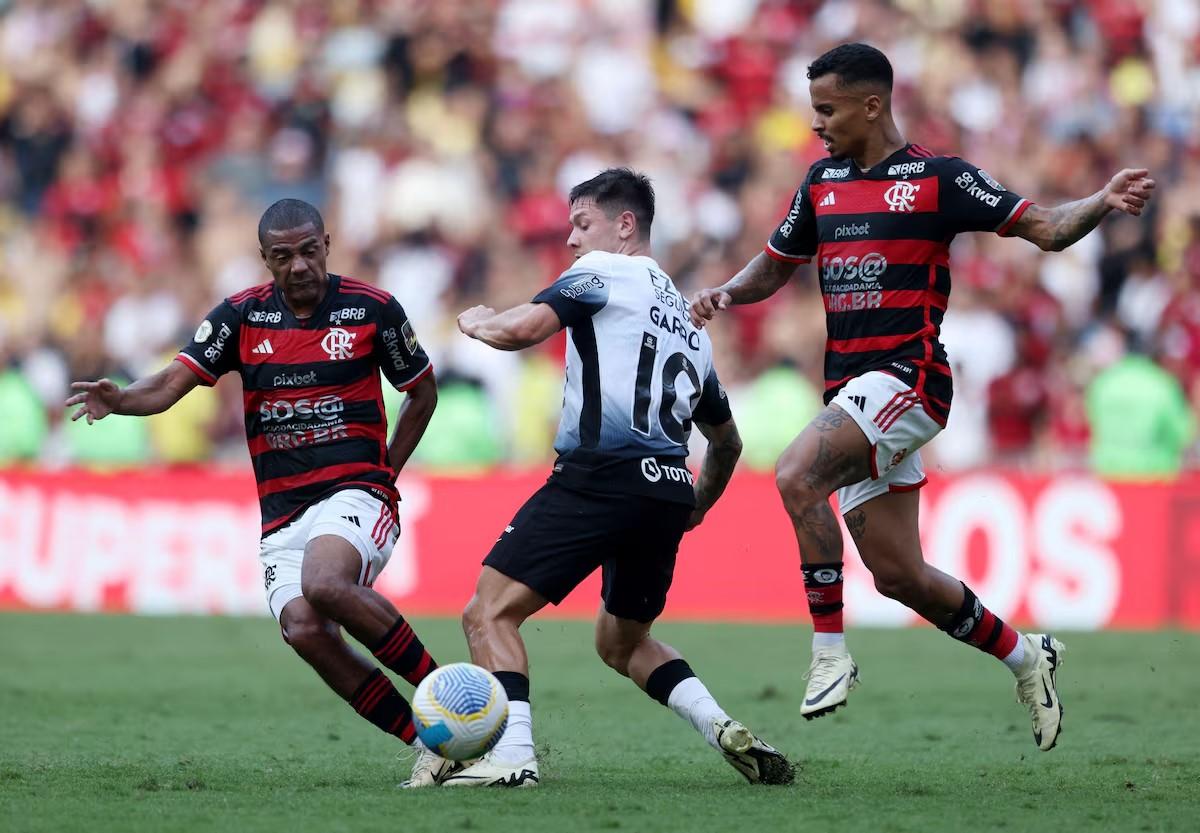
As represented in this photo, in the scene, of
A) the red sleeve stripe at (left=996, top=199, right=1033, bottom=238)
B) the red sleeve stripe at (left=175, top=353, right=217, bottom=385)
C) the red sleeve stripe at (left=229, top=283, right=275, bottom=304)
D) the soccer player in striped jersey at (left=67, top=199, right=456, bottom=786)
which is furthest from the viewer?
the red sleeve stripe at (left=229, top=283, right=275, bottom=304)

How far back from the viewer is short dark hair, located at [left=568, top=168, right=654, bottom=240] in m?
7.36

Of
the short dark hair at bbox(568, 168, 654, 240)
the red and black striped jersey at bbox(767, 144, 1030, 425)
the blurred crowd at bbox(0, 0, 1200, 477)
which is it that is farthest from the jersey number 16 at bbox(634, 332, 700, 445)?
the blurred crowd at bbox(0, 0, 1200, 477)

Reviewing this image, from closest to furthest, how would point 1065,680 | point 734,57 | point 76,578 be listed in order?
point 1065,680 → point 76,578 → point 734,57

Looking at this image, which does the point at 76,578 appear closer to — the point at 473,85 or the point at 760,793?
the point at 473,85

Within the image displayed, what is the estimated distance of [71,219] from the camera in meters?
20.9

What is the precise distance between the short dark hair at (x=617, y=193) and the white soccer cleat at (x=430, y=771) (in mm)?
2288

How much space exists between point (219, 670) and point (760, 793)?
6.20 m

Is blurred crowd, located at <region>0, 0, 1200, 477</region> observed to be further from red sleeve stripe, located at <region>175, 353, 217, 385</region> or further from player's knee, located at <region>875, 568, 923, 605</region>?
red sleeve stripe, located at <region>175, 353, 217, 385</region>

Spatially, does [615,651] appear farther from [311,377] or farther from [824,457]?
[311,377]

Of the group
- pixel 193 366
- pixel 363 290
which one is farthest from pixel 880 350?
pixel 193 366

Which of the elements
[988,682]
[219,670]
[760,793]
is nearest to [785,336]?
[988,682]

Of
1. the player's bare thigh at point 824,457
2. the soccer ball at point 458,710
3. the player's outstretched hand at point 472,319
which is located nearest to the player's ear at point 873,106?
the player's bare thigh at point 824,457

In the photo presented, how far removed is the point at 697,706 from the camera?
7.32 metres

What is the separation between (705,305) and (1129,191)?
1.79 m
